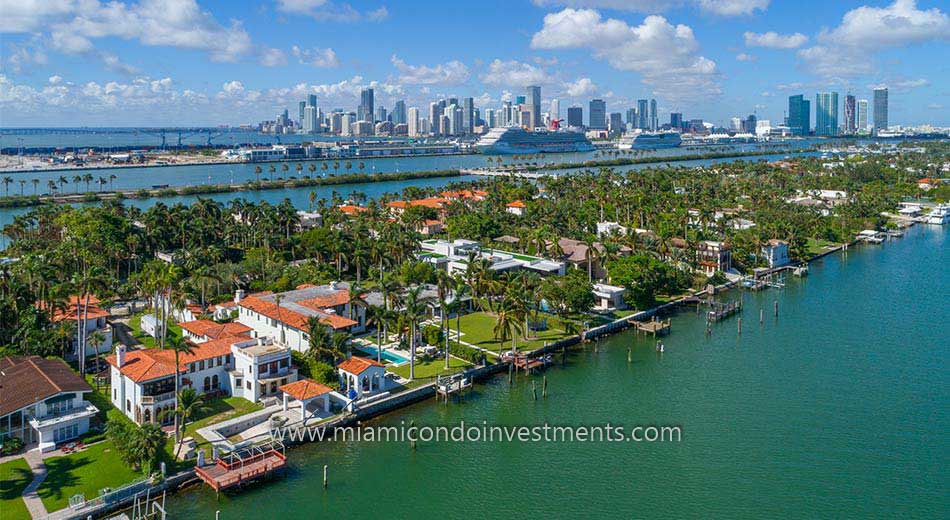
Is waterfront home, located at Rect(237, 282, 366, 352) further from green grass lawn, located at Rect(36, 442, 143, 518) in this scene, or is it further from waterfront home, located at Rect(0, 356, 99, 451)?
green grass lawn, located at Rect(36, 442, 143, 518)

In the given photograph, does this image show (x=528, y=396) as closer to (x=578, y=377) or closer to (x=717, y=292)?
(x=578, y=377)

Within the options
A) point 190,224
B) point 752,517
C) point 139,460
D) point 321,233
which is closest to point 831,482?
point 752,517

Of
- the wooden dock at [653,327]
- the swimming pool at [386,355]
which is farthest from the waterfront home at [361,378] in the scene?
the wooden dock at [653,327]

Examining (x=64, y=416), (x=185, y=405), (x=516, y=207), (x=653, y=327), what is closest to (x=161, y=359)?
(x=64, y=416)

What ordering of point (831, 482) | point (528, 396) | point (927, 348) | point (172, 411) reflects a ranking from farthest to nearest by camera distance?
point (927, 348)
point (528, 396)
point (172, 411)
point (831, 482)

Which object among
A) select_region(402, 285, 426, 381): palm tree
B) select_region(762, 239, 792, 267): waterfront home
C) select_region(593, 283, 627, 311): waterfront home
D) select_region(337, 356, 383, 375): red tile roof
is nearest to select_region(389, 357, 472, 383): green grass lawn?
select_region(402, 285, 426, 381): palm tree

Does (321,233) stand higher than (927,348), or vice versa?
(321,233)

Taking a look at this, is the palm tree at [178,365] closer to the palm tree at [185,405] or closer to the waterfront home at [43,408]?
the palm tree at [185,405]

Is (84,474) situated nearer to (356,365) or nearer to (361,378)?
(361,378)
